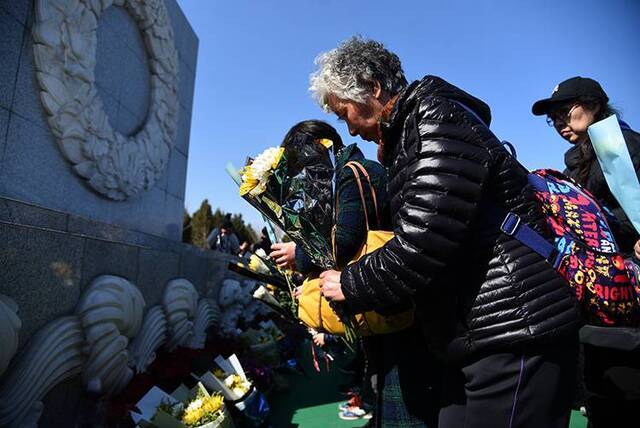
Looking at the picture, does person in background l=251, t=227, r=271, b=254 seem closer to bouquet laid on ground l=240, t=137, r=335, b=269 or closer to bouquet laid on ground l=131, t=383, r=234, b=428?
bouquet laid on ground l=240, t=137, r=335, b=269

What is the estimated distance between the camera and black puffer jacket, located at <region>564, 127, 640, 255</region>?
6.42 feet

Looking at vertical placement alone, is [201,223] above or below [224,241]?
above

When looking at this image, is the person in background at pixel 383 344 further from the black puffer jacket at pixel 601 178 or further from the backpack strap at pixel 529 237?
the black puffer jacket at pixel 601 178

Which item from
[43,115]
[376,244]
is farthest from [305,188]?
[43,115]

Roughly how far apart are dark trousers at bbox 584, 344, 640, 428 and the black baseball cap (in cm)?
125

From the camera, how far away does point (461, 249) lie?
1.15 meters

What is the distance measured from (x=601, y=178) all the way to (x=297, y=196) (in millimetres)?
1565

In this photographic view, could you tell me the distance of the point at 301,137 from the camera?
1.99 m

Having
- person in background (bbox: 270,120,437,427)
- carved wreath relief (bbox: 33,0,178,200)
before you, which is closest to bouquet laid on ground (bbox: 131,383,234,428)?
person in background (bbox: 270,120,437,427)

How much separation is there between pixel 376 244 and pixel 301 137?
0.75 meters

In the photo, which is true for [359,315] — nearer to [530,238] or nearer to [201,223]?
[530,238]

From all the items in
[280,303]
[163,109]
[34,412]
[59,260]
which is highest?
[163,109]

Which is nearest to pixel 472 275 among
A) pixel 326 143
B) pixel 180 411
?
pixel 326 143

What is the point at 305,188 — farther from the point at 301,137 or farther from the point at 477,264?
the point at 477,264
